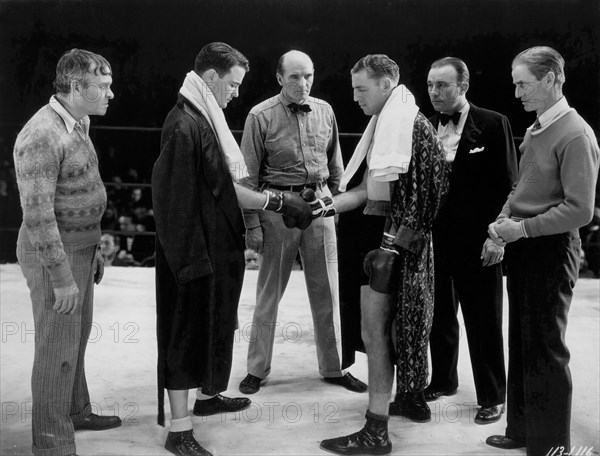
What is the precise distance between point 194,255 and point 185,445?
0.68 metres

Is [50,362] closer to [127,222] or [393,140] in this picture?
[393,140]

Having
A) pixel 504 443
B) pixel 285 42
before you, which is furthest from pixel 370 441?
pixel 285 42

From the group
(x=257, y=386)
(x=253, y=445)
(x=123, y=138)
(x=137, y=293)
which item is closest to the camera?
(x=253, y=445)

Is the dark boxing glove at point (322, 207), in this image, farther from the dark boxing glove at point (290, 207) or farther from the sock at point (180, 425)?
the sock at point (180, 425)

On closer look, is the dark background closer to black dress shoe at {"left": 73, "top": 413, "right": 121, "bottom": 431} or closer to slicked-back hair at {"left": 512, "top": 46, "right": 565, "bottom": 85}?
slicked-back hair at {"left": 512, "top": 46, "right": 565, "bottom": 85}

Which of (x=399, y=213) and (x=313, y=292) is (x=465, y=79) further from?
(x=313, y=292)

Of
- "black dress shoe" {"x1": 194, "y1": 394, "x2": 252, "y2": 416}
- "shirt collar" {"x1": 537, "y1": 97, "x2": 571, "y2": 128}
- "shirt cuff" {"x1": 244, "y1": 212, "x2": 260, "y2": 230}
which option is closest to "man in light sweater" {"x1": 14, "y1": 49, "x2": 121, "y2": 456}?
"black dress shoe" {"x1": 194, "y1": 394, "x2": 252, "y2": 416}

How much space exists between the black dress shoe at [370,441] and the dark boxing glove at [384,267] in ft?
1.52

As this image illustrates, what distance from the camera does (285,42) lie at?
5074 mm

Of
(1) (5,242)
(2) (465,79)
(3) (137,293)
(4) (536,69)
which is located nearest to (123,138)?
(1) (5,242)

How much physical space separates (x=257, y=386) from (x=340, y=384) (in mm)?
388

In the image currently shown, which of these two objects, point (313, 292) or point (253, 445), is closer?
point (253, 445)

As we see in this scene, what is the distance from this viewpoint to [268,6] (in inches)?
158

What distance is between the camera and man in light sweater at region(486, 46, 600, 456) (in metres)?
1.99
